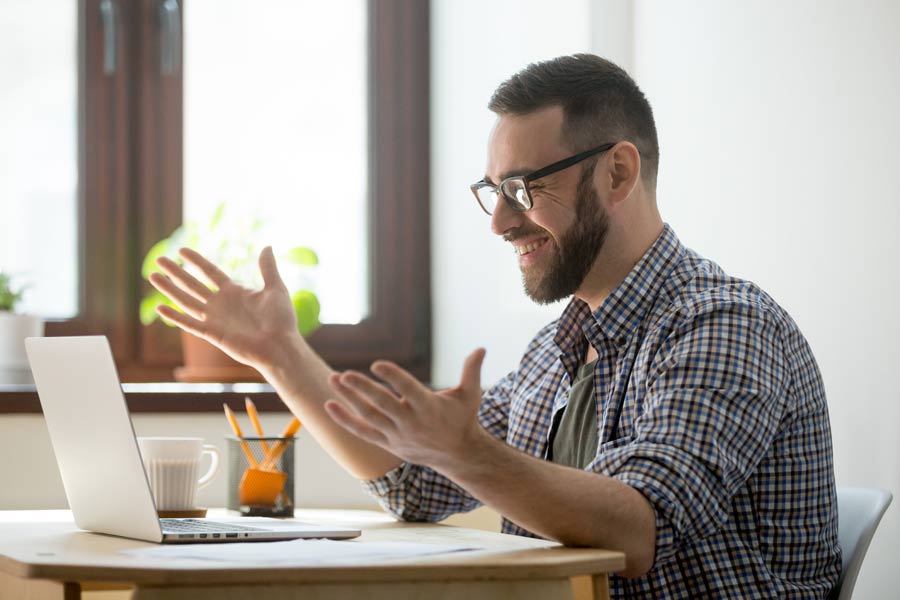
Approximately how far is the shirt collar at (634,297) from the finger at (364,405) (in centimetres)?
53

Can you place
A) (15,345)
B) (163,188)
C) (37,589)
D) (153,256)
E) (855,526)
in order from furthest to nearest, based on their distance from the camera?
(163,188) → (153,256) → (15,345) → (855,526) → (37,589)

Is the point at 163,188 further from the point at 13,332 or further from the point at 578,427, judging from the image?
the point at 578,427

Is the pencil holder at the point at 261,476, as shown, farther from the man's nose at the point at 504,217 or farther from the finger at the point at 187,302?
the man's nose at the point at 504,217

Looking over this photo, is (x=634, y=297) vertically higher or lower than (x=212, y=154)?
lower

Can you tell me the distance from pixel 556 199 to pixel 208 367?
121 cm

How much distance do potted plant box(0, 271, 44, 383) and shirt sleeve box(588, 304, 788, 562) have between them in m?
1.49

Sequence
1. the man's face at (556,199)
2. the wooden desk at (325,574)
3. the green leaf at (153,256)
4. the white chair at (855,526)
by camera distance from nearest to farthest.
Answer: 1. the wooden desk at (325,574)
2. the white chair at (855,526)
3. the man's face at (556,199)
4. the green leaf at (153,256)

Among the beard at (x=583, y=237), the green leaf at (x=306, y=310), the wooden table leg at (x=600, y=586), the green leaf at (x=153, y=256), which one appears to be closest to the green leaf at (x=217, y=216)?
the green leaf at (x=153, y=256)

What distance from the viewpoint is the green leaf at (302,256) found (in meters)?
2.65

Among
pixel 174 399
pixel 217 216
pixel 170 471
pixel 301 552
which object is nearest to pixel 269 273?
pixel 170 471

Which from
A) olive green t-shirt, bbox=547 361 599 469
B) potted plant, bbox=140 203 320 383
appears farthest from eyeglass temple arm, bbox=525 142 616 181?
potted plant, bbox=140 203 320 383

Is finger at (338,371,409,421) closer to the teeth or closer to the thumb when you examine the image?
the thumb

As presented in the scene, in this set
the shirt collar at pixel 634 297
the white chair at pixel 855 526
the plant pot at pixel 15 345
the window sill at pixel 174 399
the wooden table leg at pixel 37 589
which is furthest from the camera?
the plant pot at pixel 15 345

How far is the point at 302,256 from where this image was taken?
265 centimetres
